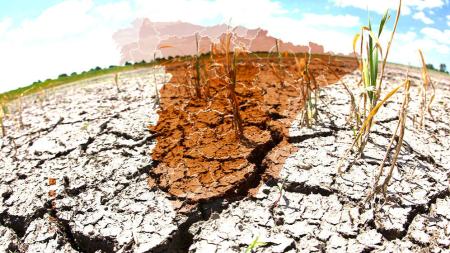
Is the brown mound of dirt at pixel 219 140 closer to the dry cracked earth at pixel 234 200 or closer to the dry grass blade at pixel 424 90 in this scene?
the dry cracked earth at pixel 234 200

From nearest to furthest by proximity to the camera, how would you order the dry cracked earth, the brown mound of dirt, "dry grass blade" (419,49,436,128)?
the dry cracked earth → the brown mound of dirt → "dry grass blade" (419,49,436,128)

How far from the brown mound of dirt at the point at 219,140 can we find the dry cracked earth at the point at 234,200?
6 centimetres

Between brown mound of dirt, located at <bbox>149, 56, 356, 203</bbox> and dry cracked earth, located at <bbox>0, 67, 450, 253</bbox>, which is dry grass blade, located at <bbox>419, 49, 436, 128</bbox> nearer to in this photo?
dry cracked earth, located at <bbox>0, 67, 450, 253</bbox>

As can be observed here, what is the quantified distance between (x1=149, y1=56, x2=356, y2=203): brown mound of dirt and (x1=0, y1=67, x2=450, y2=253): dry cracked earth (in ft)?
0.21

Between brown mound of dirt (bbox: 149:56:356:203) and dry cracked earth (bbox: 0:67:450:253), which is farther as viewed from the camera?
brown mound of dirt (bbox: 149:56:356:203)

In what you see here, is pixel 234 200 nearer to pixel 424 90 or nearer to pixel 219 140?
pixel 219 140

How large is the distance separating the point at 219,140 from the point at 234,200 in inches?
18.9

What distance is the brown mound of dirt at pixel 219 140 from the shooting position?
2.31 meters

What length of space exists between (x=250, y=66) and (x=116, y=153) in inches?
67.0

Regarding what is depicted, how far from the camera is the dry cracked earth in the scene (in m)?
2.01

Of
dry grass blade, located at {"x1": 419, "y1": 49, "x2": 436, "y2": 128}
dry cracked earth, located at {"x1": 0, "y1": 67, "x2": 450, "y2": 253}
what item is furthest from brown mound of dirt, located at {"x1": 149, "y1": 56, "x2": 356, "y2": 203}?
dry grass blade, located at {"x1": 419, "y1": 49, "x2": 436, "y2": 128}

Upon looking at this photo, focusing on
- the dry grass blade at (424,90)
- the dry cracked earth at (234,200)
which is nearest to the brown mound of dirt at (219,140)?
the dry cracked earth at (234,200)

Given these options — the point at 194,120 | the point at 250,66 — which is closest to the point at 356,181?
the point at 194,120

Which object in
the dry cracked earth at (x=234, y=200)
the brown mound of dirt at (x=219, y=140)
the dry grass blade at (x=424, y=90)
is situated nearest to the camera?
the dry cracked earth at (x=234, y=200)
